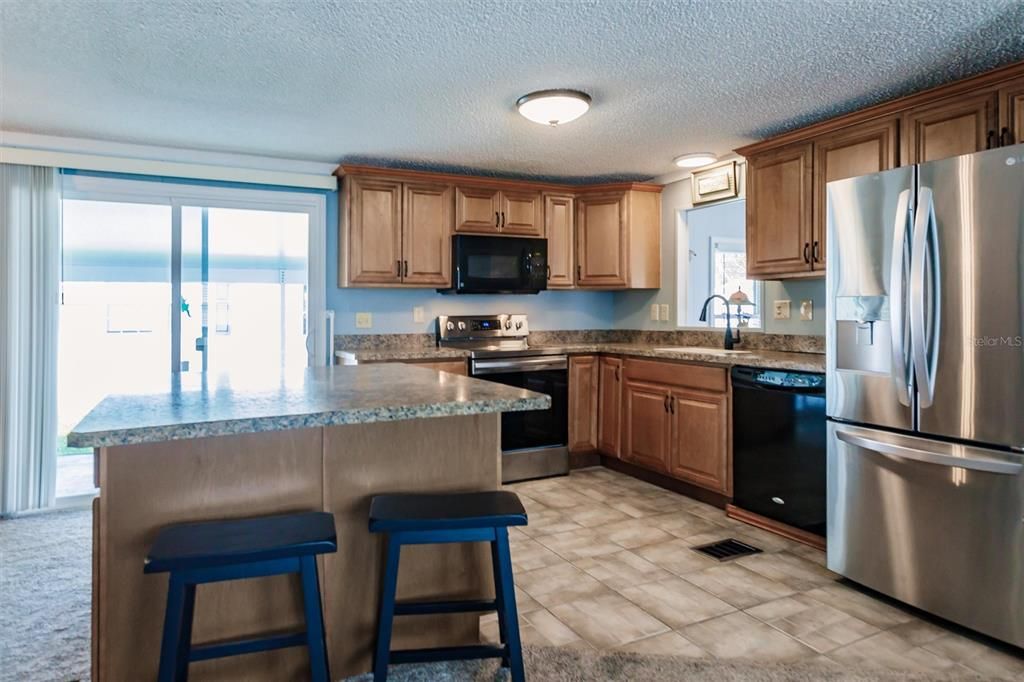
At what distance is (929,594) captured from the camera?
7.52 ft

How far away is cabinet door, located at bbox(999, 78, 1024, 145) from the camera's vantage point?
2.45 metres

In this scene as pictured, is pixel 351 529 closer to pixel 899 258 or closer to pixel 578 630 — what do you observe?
pixel 578 630

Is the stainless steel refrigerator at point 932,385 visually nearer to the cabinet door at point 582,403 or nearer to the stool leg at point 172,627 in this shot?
the cabinet door at point 582,403

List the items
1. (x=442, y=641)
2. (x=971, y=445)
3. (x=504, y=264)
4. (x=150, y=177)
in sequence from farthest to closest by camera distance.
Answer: (x=504, y=264) < (x=150, y=177) < (x=971, y=445) < (x=442, y=641)

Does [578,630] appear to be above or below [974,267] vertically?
below

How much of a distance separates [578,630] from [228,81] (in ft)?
8.67

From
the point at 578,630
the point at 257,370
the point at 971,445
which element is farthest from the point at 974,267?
the point at 257,370

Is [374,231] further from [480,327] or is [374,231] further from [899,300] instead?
[899,300]

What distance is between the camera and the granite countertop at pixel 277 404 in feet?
4.66

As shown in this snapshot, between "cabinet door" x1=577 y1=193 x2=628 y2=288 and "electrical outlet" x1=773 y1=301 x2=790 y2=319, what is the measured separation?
1136mm

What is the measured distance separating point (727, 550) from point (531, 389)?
1702mm

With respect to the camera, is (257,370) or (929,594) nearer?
(929,594)

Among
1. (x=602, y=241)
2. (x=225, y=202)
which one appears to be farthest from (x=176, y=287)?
(x=602, y=241)

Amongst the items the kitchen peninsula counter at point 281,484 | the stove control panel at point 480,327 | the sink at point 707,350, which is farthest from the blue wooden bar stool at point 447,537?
the stove control panel at point 480,327
